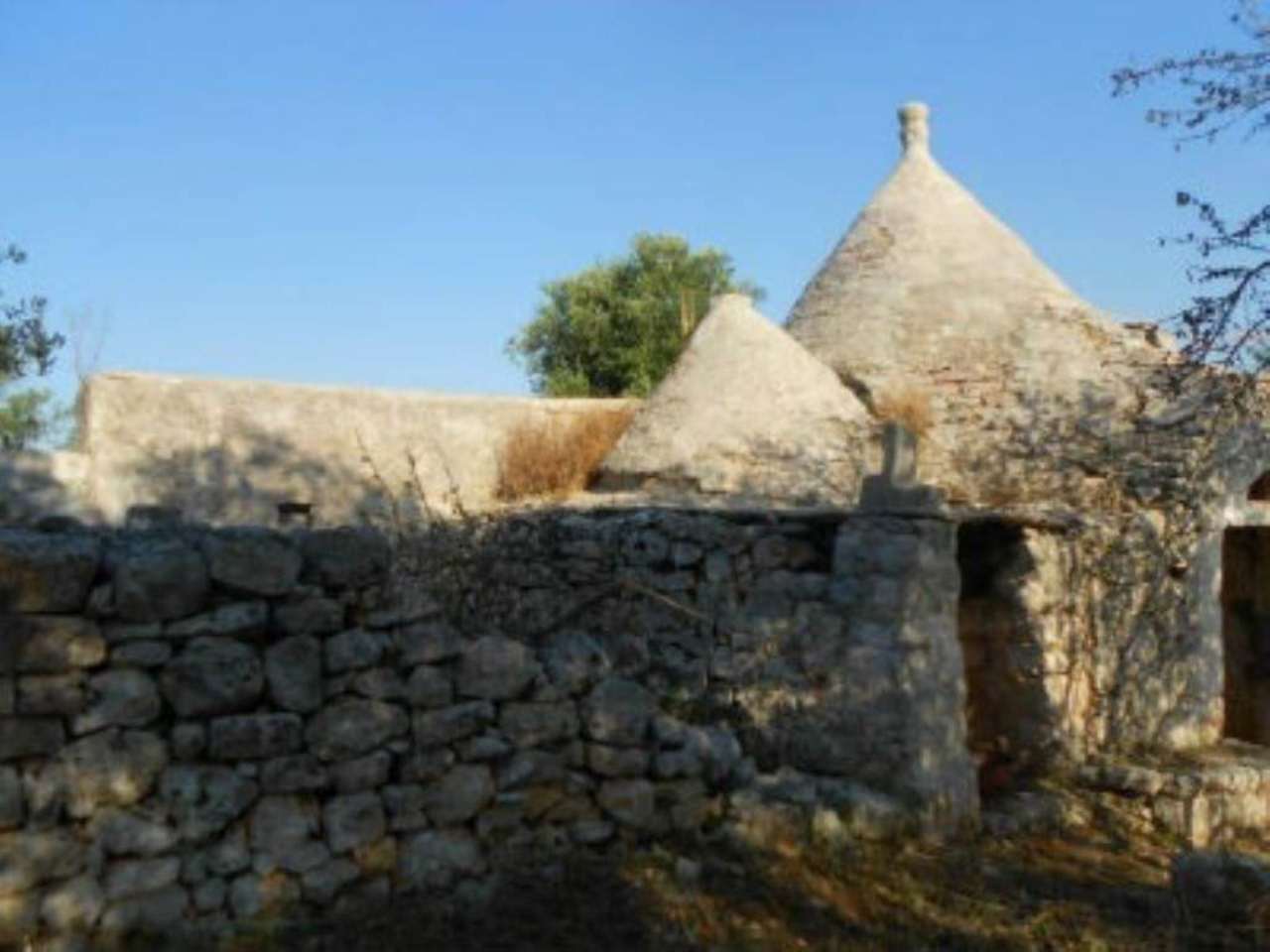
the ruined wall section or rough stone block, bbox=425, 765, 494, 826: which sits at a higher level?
the ruined wall section

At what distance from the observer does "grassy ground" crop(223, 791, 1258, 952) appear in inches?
175

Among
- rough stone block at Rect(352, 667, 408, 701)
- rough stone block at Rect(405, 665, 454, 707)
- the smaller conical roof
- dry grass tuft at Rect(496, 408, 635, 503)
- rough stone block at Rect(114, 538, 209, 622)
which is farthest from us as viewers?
dry grass tuft at Rect(496, 408, 635, 503)

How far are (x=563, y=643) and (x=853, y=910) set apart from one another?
1.64 metres

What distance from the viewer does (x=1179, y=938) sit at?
503 cm

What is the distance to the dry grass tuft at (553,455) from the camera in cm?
1016

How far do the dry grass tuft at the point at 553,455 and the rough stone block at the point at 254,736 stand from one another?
574 cm

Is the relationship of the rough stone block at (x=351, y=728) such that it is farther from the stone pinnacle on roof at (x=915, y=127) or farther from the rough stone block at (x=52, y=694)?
the stone pinnacle on roof at (x=915, y=127)

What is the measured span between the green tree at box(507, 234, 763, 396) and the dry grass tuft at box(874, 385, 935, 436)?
321 inches

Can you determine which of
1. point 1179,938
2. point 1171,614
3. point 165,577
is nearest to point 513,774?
point 165,577

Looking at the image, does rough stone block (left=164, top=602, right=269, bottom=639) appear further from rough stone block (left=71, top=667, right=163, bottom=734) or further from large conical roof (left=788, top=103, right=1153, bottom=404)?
large conical roof (left=788, top=103, right=1153, bottom=404)

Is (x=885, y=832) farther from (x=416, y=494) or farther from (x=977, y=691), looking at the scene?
(x=416, y=494)

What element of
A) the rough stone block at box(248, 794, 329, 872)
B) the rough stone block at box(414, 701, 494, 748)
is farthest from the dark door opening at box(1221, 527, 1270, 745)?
the rough stone block at box(248, 794, 329, 872)

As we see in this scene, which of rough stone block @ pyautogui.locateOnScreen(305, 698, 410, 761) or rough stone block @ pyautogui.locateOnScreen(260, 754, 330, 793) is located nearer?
rough stone block @ pyautogui.locateOnScreen(260, 754, 330, 793)

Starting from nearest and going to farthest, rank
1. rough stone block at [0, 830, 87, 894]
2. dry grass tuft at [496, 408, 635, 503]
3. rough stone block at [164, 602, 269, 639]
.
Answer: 1. rough stone block at [0, 830, 87, 894]
2. rough stone block at [164, 602, 269, 639]
3. dry grass tuft at [496, 408, 635, 503]
